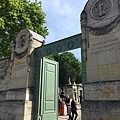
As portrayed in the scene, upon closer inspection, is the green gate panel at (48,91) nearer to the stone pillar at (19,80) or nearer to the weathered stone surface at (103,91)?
the stone pillar at (19,80)

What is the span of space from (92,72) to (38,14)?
1097 cm

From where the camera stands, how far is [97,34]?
6.06 metres

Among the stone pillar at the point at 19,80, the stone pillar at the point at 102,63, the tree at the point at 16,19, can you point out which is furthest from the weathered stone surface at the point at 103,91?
the tree at the point at 16,19

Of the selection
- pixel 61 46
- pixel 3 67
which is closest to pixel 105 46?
pixel 61 46

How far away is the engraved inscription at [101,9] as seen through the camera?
6.02 metres

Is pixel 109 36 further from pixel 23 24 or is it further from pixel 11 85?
pixel 23 24

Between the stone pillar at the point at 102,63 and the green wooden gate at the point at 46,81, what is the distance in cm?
142

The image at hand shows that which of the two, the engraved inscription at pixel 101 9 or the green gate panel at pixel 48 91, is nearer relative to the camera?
the engraved inscription at pixel 101 9

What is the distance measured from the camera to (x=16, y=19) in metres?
13.5

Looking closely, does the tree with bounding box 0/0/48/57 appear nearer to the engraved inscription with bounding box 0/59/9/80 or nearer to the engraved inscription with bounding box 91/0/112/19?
the engraved inscription with bounding box 0/59/9/80

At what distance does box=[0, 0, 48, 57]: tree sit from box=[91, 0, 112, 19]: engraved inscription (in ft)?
23.7

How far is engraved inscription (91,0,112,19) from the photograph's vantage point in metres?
6.02

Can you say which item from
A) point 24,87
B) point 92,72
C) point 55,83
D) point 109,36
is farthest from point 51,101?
point 109,36

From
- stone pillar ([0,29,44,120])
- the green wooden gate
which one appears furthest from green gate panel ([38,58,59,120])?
stone pillar ([0,29,44,120])
